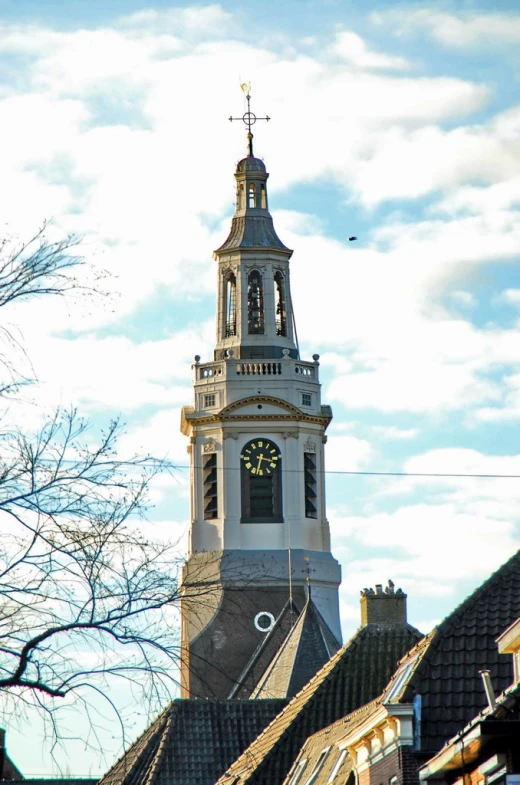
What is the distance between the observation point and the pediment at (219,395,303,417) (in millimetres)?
85375

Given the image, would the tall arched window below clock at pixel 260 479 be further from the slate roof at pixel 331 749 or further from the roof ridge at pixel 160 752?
the slate roof at pixel 331 749

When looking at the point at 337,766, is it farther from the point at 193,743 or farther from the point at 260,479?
the point at 260,479

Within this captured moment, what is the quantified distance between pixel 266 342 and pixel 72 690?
68.7 m

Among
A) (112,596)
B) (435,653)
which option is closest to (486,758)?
(112,596)

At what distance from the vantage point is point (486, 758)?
66.3 feet

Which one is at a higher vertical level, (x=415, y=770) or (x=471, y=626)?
(x=471, y=626)

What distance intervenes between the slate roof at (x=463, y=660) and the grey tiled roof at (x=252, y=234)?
59.9m

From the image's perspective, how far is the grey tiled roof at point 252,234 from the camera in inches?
3474

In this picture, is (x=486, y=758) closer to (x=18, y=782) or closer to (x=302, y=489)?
(x=18, y=782)

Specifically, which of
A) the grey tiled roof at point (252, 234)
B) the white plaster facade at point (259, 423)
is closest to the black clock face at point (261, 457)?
the white plaster facade at point (259, 423)

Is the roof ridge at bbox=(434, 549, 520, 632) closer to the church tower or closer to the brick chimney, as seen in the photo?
the brick chimney

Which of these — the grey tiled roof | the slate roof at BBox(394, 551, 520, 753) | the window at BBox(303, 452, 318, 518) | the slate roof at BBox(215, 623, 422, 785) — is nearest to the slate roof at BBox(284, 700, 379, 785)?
the slate roof at BBox(215, 623, 422, 785)

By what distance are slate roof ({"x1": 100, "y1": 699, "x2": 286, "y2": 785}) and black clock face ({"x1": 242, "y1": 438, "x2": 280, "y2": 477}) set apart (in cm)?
3782

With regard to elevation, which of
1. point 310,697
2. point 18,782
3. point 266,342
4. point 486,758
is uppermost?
point 266,342
